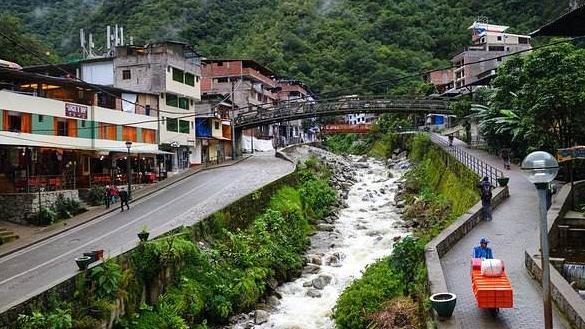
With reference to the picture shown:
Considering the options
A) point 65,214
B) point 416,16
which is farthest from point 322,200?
point 416,16

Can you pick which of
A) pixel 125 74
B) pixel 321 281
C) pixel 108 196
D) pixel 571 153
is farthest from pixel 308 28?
pixel 571 153

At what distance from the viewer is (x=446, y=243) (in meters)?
19.0

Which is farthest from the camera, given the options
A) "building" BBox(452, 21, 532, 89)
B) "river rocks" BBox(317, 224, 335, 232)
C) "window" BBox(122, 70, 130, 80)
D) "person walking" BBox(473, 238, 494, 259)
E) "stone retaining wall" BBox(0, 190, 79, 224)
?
"building" BBox(452, 21, 532, 89)

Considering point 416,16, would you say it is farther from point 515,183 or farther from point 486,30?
point 515,183

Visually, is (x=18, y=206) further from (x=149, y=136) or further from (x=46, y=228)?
(x=149, y=136)

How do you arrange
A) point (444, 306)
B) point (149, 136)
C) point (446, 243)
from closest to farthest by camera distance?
1. point (444, 306)
2. point (446, 243)
3. point (149, 136)

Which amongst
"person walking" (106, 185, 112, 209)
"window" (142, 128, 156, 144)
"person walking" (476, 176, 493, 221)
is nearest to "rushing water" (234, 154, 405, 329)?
"person walking" (476, 176, 493, 221)

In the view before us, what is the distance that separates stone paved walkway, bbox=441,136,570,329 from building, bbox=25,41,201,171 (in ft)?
92.5

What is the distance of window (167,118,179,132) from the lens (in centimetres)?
4647

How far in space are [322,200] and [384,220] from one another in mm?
5487

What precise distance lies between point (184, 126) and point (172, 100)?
310 centimetres

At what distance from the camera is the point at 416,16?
122250 mm

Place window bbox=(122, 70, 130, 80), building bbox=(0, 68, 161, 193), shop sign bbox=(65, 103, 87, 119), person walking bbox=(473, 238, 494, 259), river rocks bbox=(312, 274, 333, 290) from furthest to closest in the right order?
window bbox=(122, 70, 130, 80) < shop sign bbox=(65, 103, 87, 119) < building bbox=(0, 68, 161, 193) < river rocks bbox=(312, 274, 333, 290) < person walking bbox=(473, 238, 494, 259)

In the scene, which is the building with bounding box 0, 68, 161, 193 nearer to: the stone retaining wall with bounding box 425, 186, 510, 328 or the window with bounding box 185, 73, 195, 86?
the window with bounding box 185, 73, 195, 86
